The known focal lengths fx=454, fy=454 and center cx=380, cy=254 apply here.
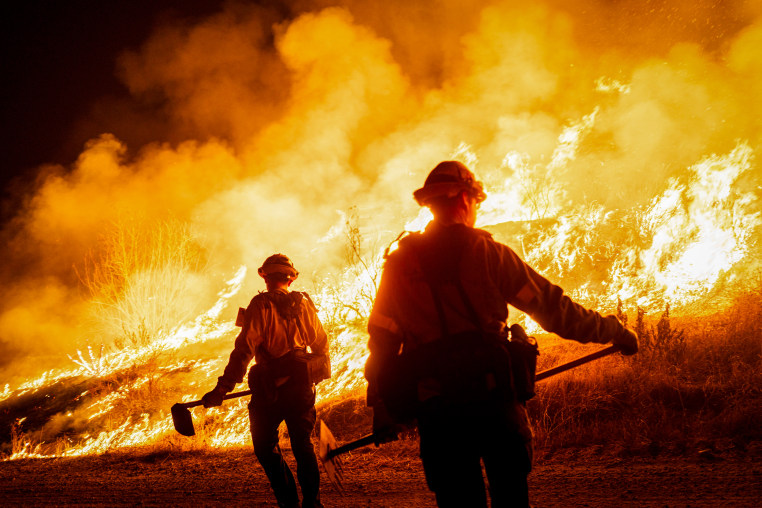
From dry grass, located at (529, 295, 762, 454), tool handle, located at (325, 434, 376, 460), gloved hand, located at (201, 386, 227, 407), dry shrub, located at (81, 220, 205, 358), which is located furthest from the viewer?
dry shrub, located at (81, 220, 205, 358)

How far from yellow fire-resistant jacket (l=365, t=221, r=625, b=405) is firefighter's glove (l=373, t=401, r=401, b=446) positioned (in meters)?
0.19

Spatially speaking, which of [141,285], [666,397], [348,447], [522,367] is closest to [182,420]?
[348,447]

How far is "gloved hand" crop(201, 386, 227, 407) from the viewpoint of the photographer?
3.43 m

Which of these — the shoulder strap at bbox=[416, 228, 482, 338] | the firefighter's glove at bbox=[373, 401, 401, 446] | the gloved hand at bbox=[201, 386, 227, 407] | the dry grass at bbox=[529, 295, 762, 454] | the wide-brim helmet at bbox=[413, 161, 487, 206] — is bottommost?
the dry grass at bbox=[529, 295, 762, 454]

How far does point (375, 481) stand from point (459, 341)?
294cm

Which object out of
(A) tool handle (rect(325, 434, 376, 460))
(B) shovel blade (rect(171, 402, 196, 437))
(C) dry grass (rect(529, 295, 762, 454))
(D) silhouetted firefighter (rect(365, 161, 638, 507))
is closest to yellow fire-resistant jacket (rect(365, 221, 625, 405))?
(D) silhouetted firefighter (rect(365, 161, 638, 507))

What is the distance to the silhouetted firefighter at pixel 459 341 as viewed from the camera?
174cm

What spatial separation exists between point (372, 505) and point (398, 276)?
2481mm

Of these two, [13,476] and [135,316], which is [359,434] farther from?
[135,316]

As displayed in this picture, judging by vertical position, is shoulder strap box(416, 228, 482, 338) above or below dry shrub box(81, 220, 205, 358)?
below

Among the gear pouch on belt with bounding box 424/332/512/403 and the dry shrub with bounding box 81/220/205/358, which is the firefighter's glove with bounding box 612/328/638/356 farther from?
the dry shrub with bounding box 81/220/205/358

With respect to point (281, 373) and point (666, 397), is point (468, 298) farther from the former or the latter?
point (666, 397)

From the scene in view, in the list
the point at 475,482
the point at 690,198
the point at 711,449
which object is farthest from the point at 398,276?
the point at 690,198

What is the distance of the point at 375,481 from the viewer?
4152mm
